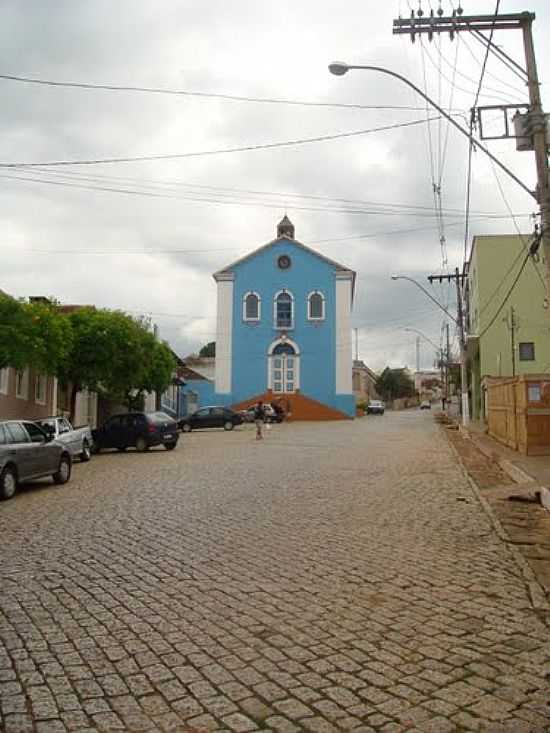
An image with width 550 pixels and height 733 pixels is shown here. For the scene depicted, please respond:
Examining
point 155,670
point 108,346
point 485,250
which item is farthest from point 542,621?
point 485,250

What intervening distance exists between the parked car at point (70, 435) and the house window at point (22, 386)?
542 cm

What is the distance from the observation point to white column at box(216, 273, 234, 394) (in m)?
57.5

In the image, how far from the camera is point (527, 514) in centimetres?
1123

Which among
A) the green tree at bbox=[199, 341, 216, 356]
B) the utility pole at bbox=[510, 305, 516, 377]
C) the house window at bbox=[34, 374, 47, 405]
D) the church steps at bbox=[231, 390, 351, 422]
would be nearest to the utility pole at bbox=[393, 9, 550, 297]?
the house window at bbox=[34, 374, 47, 405]

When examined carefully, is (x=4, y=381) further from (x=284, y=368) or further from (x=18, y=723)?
(x=284, y=368)

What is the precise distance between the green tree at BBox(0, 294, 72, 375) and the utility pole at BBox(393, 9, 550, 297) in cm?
1138

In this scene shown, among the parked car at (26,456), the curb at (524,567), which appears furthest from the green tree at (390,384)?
the curb at (524,567)

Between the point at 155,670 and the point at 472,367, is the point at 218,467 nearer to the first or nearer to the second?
the point at 155,670

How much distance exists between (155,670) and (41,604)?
5.98 feet

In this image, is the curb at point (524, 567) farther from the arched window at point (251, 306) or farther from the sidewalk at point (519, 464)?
the arched window at point (251, 306)

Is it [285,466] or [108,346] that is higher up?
[108,346]

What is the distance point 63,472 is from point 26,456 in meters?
2.09

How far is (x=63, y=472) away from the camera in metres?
15.8

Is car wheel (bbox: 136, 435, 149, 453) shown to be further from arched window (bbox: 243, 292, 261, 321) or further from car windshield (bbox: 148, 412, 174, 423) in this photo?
arched window (bbox: 243, 292, 261, 321)
